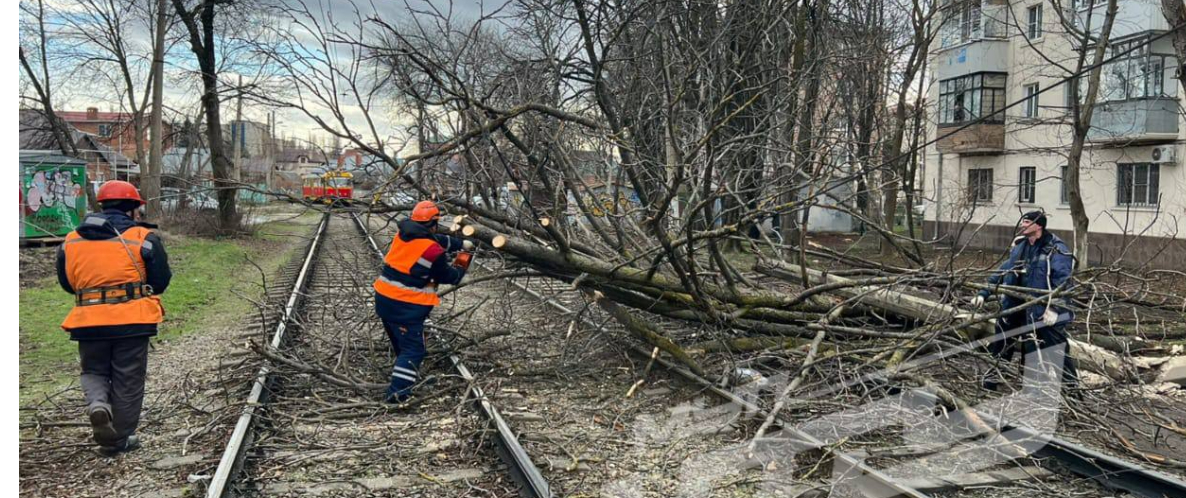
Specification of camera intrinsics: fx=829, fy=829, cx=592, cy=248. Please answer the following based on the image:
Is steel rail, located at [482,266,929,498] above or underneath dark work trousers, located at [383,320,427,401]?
underneath

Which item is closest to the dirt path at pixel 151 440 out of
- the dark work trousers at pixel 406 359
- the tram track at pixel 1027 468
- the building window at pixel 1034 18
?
the dark work trousers at pixel 406 359

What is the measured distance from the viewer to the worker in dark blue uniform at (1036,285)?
6.61 metres

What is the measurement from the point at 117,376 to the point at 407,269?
2.09 meters

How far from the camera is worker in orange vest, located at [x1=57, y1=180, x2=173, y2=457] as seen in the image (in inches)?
212

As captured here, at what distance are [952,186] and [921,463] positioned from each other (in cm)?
2613

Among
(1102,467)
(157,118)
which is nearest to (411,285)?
(1102,467)

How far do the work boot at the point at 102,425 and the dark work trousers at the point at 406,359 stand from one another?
187cm

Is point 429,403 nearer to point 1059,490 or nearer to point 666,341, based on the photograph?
point 666,341

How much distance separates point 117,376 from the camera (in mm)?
5520

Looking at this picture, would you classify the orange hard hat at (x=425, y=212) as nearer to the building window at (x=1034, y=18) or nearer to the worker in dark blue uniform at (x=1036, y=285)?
the worker in dark blue uniform at (x=1036, y=285)

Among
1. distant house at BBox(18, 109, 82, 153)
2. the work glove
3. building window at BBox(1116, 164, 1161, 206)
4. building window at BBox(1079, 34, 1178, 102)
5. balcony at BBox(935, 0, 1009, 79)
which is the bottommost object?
the work glove

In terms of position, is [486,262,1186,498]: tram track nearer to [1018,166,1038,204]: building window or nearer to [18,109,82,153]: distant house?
[1018,166,1038,204]: building window

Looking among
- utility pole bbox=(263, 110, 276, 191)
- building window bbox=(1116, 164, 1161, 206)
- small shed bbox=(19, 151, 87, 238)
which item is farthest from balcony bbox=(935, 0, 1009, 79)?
small shed bbox=(19, 151, 87, 238)

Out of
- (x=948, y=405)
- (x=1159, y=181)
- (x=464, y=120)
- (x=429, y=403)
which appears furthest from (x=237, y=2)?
(x=1159, y=181)
